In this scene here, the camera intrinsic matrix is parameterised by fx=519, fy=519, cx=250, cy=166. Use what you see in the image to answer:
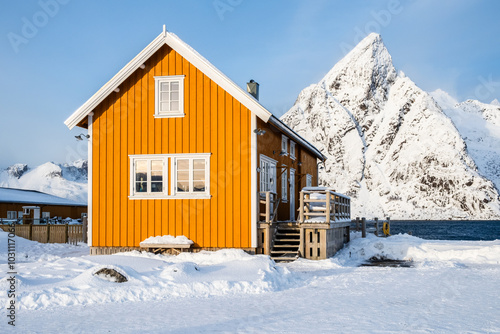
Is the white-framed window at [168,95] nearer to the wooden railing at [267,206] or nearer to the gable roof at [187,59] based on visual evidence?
the gable roof at [187,59]

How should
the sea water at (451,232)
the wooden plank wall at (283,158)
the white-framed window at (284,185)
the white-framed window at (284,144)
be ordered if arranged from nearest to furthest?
the wooden plank wall at (283,158) < the white-framed window at (284,185) < the white-framed window at (284,144) < the sea water at (451,232)

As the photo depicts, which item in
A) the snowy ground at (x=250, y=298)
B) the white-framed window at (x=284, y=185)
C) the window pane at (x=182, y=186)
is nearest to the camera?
the snowy ground at (x=250, y=298)

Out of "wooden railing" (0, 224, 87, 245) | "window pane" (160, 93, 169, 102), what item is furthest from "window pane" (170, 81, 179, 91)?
"wooden railing" (0, 224, 87, 245)

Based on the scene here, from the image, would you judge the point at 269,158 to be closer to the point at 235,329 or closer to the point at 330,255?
the point at 330,255

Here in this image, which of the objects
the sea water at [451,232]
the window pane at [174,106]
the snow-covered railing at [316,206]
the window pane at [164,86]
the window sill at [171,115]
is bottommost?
the sea water at [451,232]

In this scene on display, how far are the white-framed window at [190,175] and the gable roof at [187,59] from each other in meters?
2.54

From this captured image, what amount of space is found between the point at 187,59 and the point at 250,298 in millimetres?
10549

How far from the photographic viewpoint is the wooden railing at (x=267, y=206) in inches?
712

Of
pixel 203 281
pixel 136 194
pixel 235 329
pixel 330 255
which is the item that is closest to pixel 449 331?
pixel 235 329

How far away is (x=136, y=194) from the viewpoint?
19.1m

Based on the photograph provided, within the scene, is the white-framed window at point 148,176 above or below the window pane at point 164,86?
below

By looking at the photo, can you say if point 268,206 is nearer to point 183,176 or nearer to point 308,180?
point 183,176

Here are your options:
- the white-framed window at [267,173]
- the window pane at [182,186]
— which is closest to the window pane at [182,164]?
the window pane at [182,186]

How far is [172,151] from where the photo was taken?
1892cm
